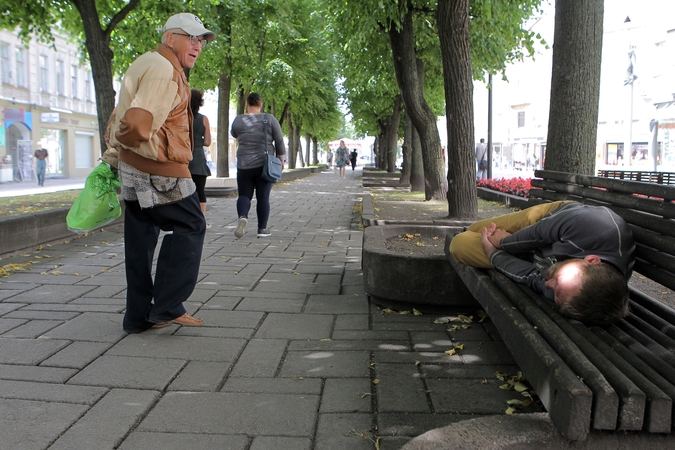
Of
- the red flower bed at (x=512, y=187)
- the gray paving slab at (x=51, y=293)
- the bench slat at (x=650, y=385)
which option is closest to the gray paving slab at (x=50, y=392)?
the gray paving slab at (x=51, y=293)

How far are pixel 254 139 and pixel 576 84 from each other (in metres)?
4.58

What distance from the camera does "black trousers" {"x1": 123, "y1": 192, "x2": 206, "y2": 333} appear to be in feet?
13.4

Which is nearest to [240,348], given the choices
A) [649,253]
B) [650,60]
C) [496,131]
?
[649,253]

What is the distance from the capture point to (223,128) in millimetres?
21703

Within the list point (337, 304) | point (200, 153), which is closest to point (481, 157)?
point (200, 153)

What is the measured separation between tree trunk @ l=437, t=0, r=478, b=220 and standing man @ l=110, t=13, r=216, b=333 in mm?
5192

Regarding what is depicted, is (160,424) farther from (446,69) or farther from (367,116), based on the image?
(367,116)

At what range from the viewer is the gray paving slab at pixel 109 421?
2.61 meters

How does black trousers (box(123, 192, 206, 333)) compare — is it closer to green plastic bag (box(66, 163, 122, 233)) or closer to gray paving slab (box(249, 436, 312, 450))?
green plastic bag (box(66, 163, 122, 233))

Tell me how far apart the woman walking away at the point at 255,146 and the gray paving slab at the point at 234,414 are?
229 inches

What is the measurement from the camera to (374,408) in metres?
3.00

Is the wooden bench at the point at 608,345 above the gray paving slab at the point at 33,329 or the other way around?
above

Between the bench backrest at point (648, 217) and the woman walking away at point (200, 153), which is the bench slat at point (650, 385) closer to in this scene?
the bench backrest at point (648, 217)

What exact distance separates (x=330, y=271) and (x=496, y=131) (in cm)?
7031
